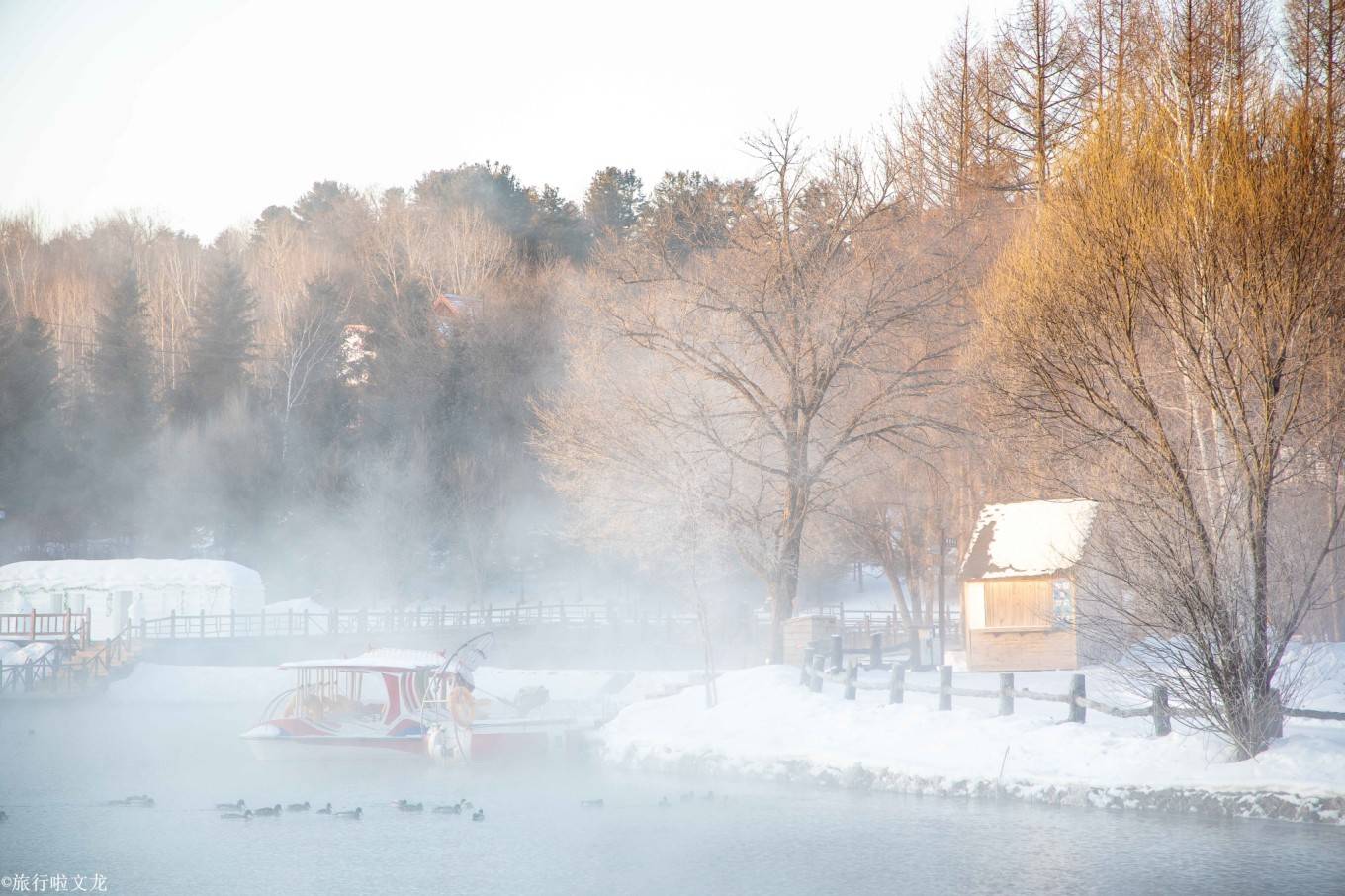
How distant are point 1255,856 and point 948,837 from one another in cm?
387

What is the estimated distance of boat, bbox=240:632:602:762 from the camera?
2652 centimetres

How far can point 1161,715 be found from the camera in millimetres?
18641

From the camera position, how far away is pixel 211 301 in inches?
2452

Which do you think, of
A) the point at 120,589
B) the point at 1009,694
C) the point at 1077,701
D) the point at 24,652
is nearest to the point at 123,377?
the point at 120,589

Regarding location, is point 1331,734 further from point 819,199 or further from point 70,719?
point 70,719

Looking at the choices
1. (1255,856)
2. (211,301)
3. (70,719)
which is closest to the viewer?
(1255,856)

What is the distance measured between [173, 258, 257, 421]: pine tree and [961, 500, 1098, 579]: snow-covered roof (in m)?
42.7

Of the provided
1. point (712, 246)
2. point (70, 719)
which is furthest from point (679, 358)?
point (70, 719)

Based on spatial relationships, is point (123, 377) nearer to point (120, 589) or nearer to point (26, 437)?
point (26, 437)

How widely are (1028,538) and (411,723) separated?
15025 mm

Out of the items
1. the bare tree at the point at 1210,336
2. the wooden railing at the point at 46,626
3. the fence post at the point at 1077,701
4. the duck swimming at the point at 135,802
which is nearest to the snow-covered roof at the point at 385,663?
the duck swimming at the point at 135,802

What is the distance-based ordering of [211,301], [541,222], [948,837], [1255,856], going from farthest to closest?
[541,222]
[211,301]
[948,837]
[1255,856]

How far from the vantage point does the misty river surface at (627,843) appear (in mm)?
15281

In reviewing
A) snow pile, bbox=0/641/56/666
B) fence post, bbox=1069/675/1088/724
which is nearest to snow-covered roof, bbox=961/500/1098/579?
fence post, bbox=1069/675/1088/724
